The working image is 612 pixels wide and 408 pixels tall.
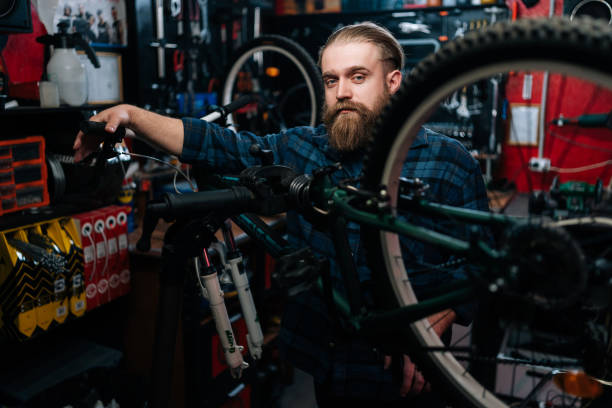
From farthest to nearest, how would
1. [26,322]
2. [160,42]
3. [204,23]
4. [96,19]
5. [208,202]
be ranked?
1. [204,23]
2. [160,42]
3. [96,19]
4. [26,322]
5. [208,202]

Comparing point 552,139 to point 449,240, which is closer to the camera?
point 449,240

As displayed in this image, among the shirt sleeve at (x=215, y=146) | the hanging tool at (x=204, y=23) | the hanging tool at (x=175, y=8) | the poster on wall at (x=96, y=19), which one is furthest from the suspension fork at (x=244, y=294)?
the hanging tool at (x=204, y=23)

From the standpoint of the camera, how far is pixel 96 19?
7.31 ft

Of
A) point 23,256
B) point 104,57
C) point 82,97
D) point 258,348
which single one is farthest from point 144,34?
point 258,348

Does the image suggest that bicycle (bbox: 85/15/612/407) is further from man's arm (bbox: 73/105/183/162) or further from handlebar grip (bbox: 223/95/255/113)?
handlebar grip (bbox: 223/95/255/113)

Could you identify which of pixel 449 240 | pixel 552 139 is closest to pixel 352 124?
pixel 449 240

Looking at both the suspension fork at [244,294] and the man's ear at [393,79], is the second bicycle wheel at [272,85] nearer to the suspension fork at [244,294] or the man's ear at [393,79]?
the man's ear at [393,79]

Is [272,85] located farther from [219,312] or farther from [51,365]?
[219,312]

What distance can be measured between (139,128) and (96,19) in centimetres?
145

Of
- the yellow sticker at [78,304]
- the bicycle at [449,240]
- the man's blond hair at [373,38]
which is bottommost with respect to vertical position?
the yellow sticker at [78,304]

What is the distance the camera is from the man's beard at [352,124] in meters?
1.16

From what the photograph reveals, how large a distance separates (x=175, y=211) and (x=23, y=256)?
117cm

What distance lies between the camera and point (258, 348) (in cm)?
101

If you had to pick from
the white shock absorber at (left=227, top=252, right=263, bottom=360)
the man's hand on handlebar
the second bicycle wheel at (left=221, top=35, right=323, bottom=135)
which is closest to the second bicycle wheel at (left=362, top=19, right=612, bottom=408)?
the white shock absorber at (left=227, top=252, right=263, bottom=360)
